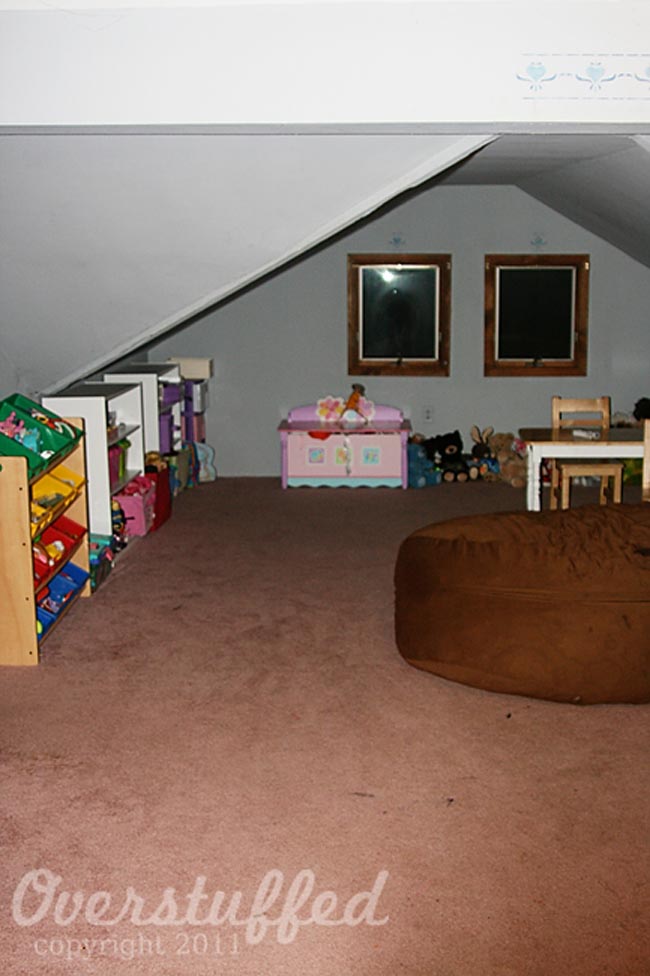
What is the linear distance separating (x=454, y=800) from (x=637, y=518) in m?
1.55

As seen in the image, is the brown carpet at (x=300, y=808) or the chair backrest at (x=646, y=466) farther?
the chair backrest at (x=646, y=466)

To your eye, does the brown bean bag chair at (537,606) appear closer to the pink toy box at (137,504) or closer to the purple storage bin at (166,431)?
the pink toy box at (137,504)

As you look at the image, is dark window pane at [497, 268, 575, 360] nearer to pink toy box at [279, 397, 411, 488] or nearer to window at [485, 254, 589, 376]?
window at [485, 254, 589, 376]

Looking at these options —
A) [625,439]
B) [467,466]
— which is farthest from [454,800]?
[467,466]

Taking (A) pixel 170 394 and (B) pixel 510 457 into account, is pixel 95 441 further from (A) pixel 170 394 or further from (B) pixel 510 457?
(B) pixel 510 457

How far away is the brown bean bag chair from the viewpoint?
3.90 metres

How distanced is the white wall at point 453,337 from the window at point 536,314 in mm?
77

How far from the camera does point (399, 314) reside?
8414mm

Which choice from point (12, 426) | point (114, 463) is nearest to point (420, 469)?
point (114, 463)

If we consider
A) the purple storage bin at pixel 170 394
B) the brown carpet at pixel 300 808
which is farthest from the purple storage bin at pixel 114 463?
the purple storage bin at pixel 170 394

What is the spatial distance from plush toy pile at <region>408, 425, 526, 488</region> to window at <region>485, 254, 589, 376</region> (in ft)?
1.99

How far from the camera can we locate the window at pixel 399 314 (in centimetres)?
836

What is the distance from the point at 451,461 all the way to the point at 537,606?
4.29 meters

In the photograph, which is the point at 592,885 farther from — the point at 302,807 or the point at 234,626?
the point at 234,626
